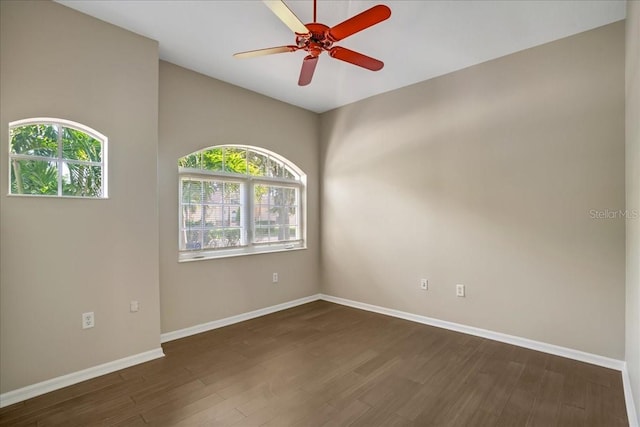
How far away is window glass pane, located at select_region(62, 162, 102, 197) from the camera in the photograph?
244 centimetres

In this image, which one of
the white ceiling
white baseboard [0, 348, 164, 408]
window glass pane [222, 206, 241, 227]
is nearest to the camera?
white baseboard [0, 348, 164, 408]

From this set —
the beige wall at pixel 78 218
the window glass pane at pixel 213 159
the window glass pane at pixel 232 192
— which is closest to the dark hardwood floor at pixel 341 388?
the beige wall at pixel 78 218

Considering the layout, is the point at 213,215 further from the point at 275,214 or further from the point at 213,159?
the point at 275,214

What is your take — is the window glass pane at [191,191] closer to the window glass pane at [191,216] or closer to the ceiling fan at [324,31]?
the window glass pane at [191,216]

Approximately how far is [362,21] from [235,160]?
2551mm

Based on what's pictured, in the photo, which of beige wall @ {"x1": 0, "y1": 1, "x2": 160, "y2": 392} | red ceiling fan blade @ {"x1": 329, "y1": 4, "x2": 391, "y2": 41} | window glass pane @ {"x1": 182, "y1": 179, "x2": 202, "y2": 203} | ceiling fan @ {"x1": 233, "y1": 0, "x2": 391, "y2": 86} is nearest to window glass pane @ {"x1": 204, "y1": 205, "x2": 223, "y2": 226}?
window glass pane @ {"x1": 182, "y1": 179, "x2": 202, "y2": 203}

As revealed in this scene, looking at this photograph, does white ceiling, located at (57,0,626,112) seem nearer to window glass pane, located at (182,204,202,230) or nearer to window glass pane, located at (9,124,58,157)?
window glass pane, located at (9,124,58,157)

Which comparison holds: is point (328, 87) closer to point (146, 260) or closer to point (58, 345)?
point (146, 260)

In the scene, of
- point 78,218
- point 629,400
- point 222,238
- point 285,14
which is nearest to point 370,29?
point 285,14

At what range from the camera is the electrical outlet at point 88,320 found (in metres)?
2.45

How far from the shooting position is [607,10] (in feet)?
7.90

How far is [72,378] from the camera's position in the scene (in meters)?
2.37

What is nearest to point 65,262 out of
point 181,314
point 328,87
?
point 181,314

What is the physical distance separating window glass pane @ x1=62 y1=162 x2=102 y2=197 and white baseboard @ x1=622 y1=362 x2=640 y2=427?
4050mm
